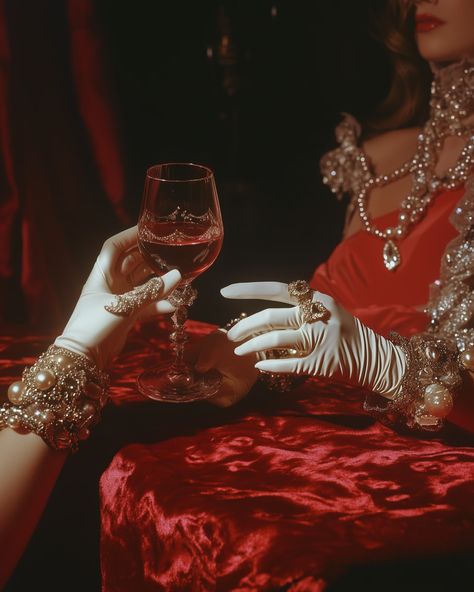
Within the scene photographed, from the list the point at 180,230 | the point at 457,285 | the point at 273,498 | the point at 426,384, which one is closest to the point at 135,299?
the point at 180,230

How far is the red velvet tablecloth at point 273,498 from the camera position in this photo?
76cm

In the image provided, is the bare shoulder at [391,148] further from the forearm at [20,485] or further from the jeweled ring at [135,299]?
the forearm at [20,485]

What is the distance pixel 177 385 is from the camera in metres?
1.09

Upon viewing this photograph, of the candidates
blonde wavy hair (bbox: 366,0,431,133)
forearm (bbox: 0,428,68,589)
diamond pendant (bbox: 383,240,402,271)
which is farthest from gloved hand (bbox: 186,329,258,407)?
blonde wavy hair (bbox: 366,0,431,133)

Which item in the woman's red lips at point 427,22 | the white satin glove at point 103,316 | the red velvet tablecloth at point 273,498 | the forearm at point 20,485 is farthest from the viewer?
the woman's red lips at point 427,22

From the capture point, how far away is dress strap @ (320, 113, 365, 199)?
1.71m

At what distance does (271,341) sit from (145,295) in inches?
7.8

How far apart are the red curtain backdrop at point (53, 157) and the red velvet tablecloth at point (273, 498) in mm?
603

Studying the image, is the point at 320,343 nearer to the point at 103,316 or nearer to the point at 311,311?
the point at 311,311

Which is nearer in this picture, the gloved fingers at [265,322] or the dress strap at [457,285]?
the gloved fingers at [265,322]

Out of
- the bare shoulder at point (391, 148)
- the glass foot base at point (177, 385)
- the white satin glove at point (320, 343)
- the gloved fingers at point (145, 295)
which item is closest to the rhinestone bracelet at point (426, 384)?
the white satin glove at point (320, 343)

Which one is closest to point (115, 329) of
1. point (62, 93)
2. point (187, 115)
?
point (62, 93)

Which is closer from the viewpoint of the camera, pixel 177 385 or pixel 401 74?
pixel 177 385

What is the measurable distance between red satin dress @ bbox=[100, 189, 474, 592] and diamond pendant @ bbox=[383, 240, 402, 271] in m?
0.49
